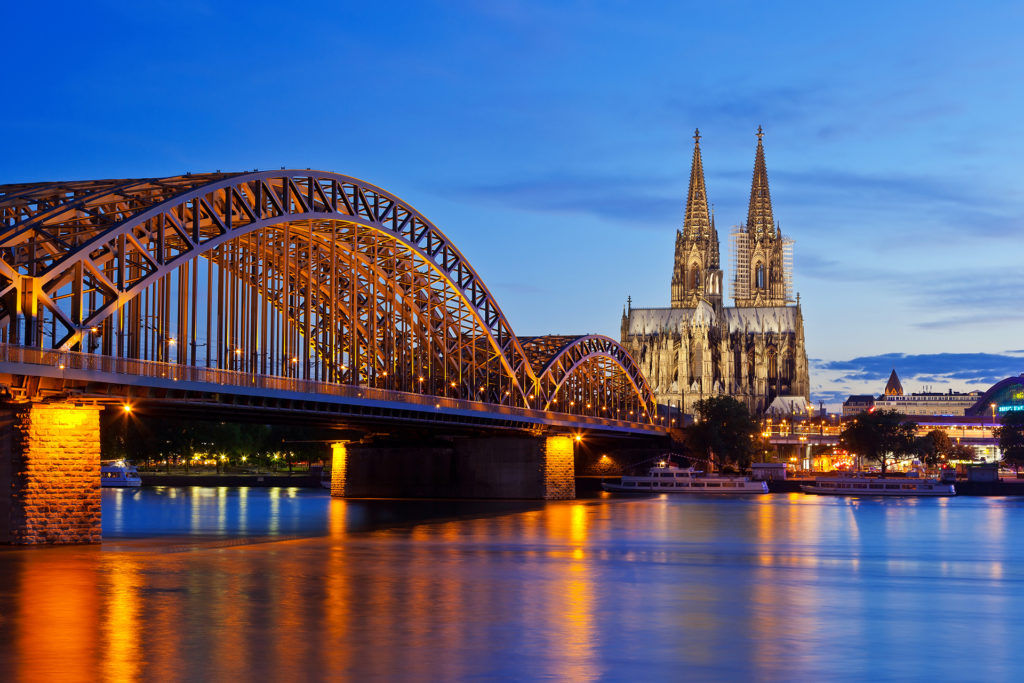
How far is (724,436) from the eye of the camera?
173625 mm

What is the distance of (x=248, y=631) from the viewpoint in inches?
1157

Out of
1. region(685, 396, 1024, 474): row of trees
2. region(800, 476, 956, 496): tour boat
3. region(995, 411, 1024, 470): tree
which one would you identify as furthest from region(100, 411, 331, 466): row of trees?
region(995, 411, 1024, 470): tree

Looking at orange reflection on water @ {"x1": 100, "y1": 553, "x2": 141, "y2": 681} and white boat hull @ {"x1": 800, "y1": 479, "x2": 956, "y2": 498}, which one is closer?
orange reflection on water @ {"x1": 100, "y1": 553, "x2": 141, "y2": 681}

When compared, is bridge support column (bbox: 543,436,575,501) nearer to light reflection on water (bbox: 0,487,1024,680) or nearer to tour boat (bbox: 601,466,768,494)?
tour boat (bbox: 601,466,768,494)

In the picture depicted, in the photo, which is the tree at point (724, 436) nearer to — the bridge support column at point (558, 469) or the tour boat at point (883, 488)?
the tour boat at point (883, 488)

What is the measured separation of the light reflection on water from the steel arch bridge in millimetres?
9683

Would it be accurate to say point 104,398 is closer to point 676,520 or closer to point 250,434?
point 676,520

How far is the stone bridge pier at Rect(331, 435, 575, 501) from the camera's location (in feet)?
368

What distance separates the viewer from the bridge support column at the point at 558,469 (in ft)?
369

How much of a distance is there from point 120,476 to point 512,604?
133 metres

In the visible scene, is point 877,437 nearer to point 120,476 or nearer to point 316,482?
point 316,482

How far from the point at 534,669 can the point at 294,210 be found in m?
56.4

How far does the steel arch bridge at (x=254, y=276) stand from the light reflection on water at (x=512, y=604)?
9.68 m

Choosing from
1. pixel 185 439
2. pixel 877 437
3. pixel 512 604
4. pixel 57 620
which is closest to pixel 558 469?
pixel 185 439
